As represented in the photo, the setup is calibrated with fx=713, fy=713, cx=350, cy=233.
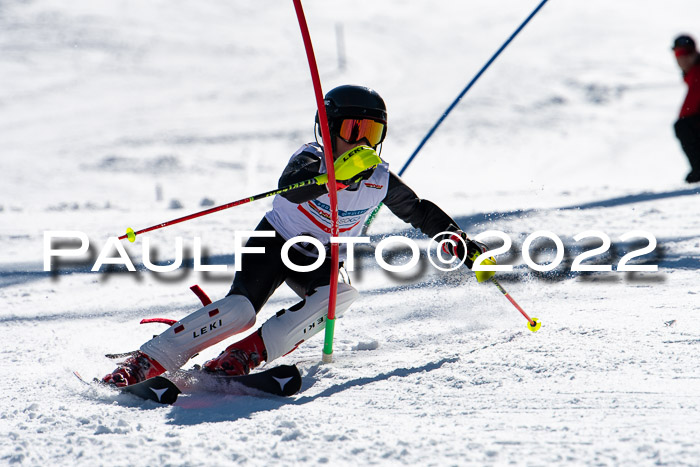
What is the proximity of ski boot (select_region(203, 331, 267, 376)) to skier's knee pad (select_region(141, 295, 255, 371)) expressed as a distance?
0.08m

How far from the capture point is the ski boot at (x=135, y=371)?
2.56m

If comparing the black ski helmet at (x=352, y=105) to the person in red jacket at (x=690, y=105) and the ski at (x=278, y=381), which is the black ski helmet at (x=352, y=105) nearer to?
the ski at (x=278, y=381)

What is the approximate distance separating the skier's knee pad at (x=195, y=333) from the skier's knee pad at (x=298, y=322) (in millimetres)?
126

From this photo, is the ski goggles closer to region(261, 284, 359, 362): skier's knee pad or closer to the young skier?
the young skier

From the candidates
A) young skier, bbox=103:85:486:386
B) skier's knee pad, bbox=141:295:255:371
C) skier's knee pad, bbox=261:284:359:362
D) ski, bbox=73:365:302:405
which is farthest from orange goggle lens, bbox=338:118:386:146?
ski, bbox=73:365:302:405

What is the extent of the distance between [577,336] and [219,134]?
42.6ft

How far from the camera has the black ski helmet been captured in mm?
2934

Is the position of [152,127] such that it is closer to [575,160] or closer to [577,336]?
[575,160]

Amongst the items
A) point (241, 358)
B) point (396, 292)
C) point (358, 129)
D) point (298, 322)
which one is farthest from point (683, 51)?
point (241, 358)

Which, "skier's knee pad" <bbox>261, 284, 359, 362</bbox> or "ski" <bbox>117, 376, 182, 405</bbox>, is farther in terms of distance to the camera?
"skier's knee pad" <bbox>261, 284, 359, 362</bbox>

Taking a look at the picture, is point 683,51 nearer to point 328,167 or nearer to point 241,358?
point 328,167

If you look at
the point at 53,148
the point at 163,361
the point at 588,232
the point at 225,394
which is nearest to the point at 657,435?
the point at 225,394

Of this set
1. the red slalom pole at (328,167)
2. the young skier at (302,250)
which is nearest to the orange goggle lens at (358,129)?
the young skier at (302,250)

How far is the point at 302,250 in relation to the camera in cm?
304
